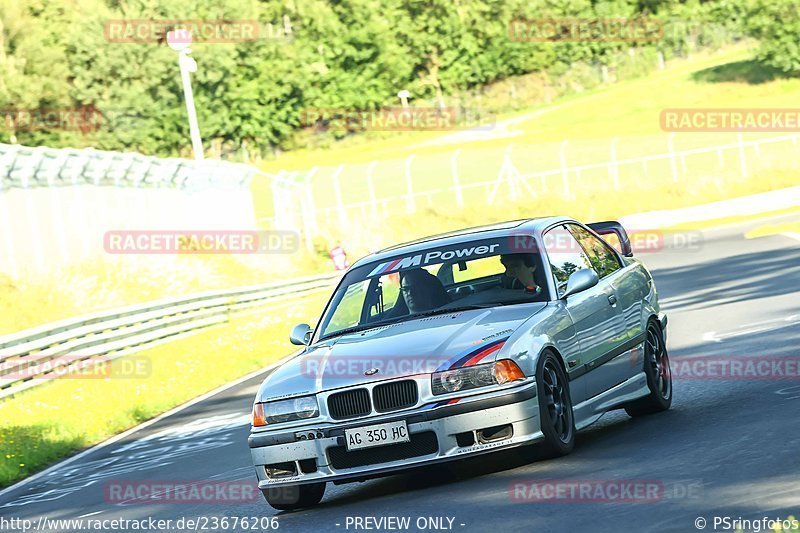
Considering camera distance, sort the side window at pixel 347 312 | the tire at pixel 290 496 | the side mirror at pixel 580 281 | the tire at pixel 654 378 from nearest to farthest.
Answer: the tire at pixel 290 496 → the side mirror at pixel 580 281 → the side window at pixel 347 312 → the tire at pixel 654 378

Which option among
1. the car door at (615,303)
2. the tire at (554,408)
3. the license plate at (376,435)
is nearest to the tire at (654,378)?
the car door at (615,303)

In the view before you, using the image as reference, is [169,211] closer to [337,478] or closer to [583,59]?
[337,478]

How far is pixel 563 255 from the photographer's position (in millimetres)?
10078

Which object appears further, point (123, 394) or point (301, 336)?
point (123, 394)

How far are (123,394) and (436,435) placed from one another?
11.7 m

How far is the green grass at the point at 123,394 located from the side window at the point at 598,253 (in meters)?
6.28

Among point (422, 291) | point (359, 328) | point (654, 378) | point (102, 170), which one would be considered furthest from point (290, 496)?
point (102, 170)

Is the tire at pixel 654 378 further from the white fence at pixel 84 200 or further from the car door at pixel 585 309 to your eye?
the white fence at pixel 84 200

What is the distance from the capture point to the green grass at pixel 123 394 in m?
15.6

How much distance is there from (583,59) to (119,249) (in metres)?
77.7

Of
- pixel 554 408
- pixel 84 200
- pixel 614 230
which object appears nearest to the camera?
pixel 554 408

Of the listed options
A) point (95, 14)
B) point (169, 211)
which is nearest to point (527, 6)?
point (95, 14)

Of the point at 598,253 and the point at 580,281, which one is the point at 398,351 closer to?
the point at 580,281

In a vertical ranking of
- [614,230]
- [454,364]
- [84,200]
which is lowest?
[84,200]
